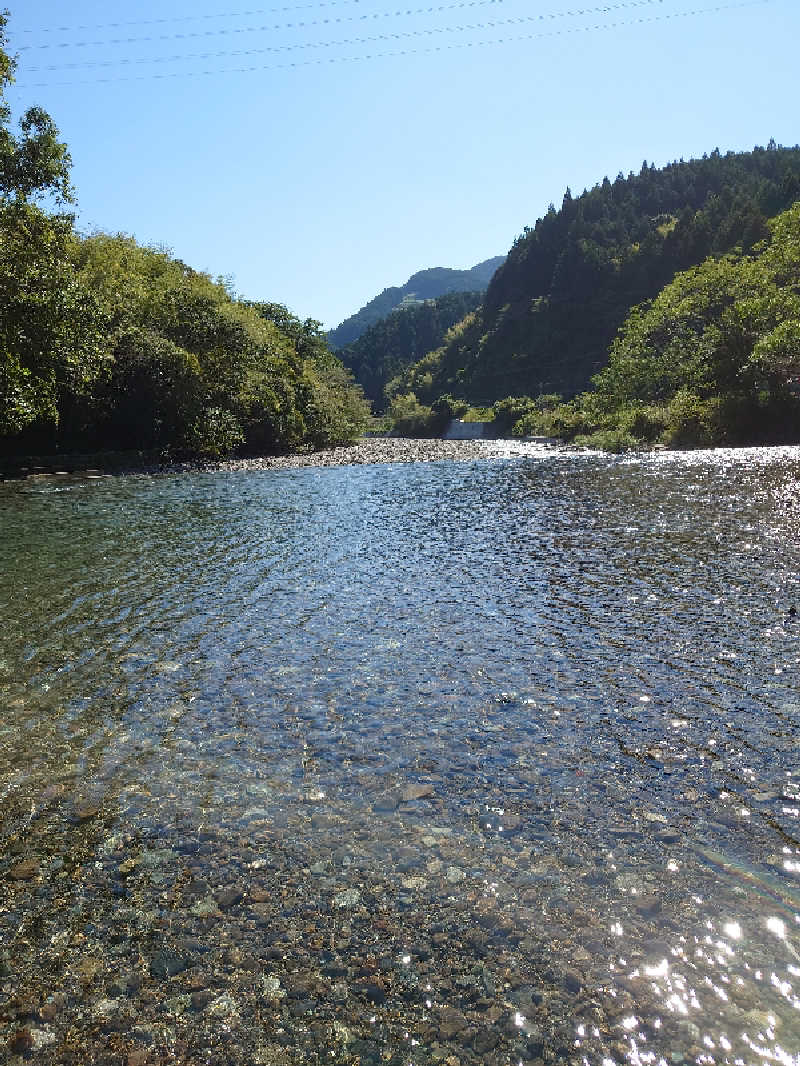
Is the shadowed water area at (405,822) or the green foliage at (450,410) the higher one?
the shadowed water area at (405,822)

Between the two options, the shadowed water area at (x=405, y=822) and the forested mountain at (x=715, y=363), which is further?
the forested mountain at (x=715, y=363)

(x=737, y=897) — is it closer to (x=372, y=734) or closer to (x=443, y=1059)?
(x=443, y=1059)

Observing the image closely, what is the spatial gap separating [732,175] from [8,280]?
216 meters

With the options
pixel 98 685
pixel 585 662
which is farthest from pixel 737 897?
pixel 98 685

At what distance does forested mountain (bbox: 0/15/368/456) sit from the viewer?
32.2 meters

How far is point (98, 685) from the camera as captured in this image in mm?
8727

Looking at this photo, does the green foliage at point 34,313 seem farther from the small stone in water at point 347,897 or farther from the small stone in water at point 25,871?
the small stone in water at point 347,897

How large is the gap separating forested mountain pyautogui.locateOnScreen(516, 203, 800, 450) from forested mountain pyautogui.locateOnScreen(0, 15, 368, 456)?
1221 inches

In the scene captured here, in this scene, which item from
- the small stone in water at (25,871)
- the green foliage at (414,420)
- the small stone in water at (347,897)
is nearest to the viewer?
the small stone in water at (347,897)

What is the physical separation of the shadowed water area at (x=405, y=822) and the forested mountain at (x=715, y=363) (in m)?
41.7

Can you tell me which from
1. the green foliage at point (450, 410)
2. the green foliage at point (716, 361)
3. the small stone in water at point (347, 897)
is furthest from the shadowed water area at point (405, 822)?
the green foliage at point (450, 410)

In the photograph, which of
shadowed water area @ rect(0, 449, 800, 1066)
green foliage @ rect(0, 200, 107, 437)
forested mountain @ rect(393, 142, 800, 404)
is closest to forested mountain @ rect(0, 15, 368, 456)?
green foliage @ rect(0, 200, 107, 437)

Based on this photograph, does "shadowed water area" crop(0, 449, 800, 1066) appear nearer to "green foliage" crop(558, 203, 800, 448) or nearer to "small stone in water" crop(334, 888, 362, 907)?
"small stone in water" crop(334, 888, 362, 907)

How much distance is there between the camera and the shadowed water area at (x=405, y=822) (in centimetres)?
366
